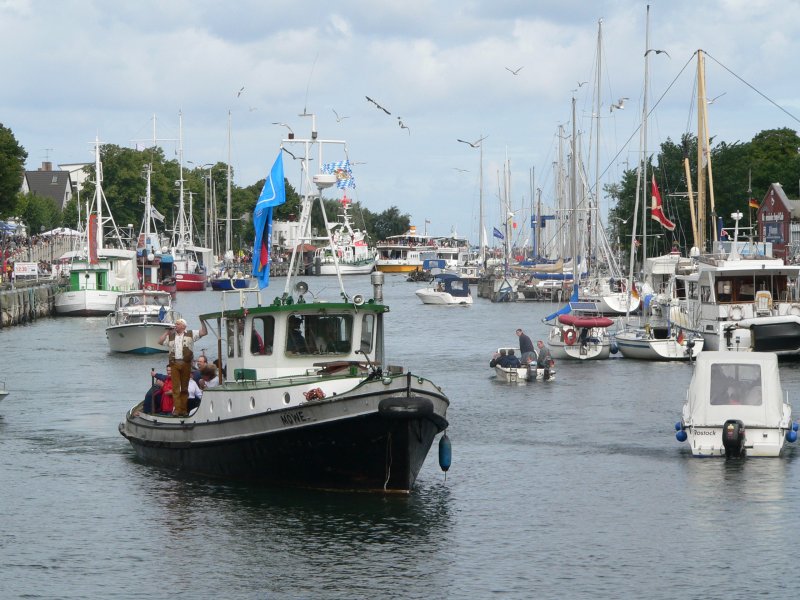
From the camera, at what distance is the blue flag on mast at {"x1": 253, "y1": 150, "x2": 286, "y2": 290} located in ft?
101

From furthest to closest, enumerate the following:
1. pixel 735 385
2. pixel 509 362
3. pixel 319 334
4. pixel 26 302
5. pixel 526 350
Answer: pixel 26 302 → pixel 526 350 → pixel 509 362 → pixel 735 385 → pixel 319 334

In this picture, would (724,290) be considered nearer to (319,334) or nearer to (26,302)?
(319,334)

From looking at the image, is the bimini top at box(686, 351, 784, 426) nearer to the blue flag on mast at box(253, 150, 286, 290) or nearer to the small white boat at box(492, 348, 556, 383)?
the blue flag on mast at box(253, 150, 286, 290)

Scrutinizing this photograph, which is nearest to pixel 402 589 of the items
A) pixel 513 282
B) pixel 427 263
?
pixel 513 282

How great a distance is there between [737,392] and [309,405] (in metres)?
11.8

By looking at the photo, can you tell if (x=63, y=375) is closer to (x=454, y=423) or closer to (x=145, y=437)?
(x=454, y=423)

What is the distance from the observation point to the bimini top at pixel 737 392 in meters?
33.5

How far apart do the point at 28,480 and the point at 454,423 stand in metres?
14.3

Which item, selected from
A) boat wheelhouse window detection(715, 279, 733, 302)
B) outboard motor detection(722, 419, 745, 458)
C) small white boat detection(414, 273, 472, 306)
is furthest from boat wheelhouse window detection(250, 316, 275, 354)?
small white boat detection(414, 273, 472, 306)

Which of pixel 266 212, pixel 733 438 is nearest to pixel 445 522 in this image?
pixel 266 212

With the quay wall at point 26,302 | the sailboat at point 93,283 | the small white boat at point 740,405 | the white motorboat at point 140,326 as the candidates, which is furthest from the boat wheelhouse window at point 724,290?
the sailboat at point 93,283

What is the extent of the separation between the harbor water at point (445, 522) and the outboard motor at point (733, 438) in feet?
1.22

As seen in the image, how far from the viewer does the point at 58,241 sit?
137500 millimetres

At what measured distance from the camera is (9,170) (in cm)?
9769
